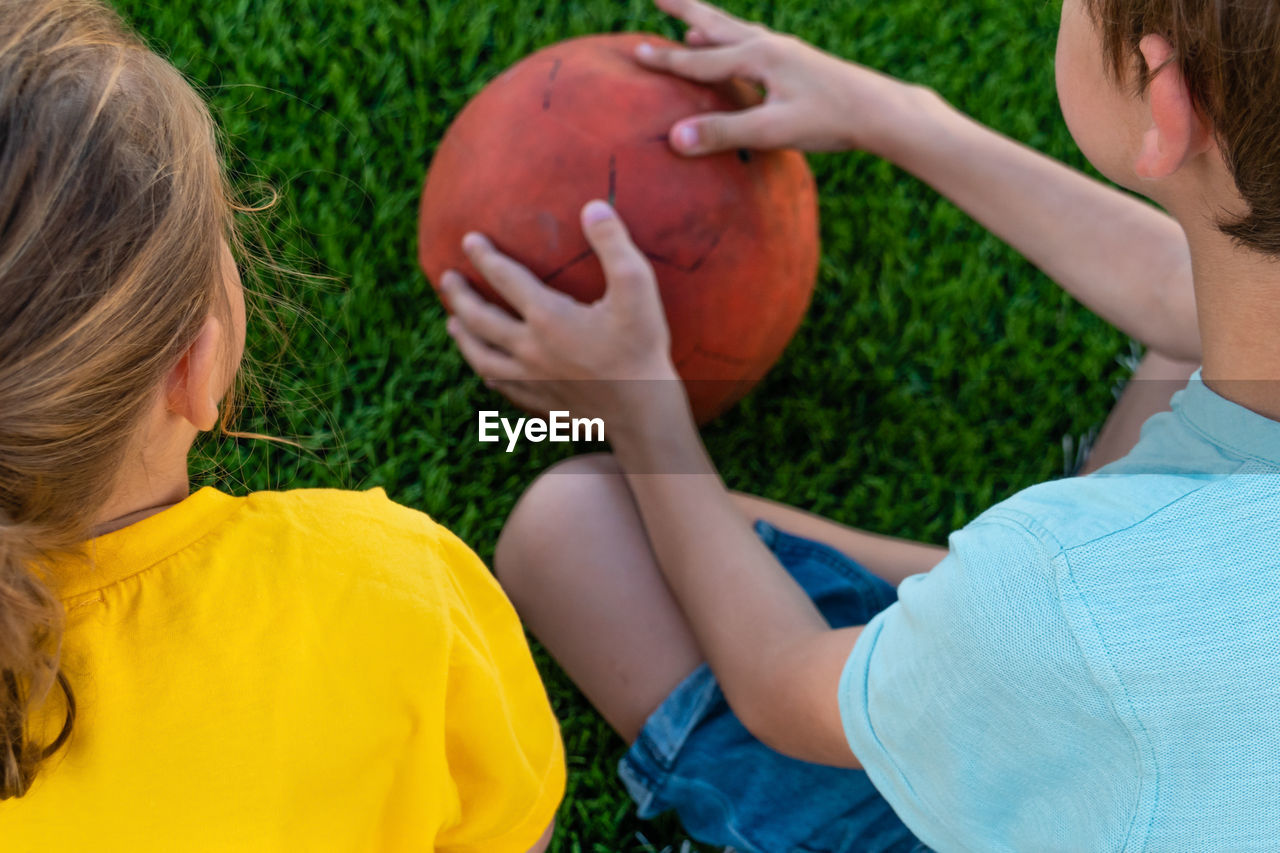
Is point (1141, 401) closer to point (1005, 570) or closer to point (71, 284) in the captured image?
point (1005, 570)

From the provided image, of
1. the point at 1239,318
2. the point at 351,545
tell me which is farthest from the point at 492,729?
the point at 1239,318

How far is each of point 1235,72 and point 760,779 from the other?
117cm

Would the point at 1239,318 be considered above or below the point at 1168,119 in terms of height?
below

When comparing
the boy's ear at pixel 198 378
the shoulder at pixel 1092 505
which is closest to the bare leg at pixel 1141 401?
the shoulder at pixel 1092 505

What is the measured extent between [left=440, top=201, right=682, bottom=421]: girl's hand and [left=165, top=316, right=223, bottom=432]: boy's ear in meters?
0.80

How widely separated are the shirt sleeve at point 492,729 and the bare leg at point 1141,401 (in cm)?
129

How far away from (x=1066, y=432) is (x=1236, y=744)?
1.73m

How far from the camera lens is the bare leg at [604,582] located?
1.77 m

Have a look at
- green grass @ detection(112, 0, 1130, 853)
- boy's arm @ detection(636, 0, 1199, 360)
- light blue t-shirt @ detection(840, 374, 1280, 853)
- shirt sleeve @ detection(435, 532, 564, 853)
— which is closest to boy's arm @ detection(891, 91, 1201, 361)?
boy's arm @ detection(636, 0, 1199, 360)

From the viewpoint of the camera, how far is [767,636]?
158 cm

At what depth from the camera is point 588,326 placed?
1843 mm

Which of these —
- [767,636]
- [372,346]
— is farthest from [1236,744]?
[372,346]

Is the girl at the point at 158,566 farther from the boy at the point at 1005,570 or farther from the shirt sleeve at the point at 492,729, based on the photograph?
the boy at the point at 1005,570

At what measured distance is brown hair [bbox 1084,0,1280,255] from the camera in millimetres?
905
